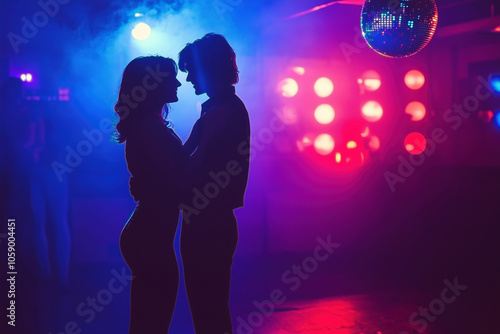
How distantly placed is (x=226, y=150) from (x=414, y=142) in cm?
685

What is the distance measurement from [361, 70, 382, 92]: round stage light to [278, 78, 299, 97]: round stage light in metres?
1.22

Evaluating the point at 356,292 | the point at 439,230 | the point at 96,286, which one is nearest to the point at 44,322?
the point at 96,286

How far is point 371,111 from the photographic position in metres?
8.35

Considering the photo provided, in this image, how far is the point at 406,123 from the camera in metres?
8.49

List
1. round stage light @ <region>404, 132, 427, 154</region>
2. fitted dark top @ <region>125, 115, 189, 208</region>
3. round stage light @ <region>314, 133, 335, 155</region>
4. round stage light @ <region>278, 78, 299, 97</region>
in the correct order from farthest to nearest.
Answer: round stage light @ <region>404, 132, 427, 154</region>, round stage light @ <region>314, 133, 335, 155</region>, round stage light @ <region>278, 78, 299, 97</region>, fitted dark top @ <region>125, 115, 189, 208</region>

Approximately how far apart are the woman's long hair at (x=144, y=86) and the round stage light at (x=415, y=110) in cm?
686

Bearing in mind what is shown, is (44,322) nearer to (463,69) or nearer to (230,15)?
(230,15)

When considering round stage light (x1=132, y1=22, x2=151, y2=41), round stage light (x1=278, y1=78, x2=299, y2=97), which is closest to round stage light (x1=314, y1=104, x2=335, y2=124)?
round stage light (x1=278, y1=78, x2=299, y2=97)

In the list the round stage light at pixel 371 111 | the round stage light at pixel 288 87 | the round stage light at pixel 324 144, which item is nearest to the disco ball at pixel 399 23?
the round stage light at pixel 288 87

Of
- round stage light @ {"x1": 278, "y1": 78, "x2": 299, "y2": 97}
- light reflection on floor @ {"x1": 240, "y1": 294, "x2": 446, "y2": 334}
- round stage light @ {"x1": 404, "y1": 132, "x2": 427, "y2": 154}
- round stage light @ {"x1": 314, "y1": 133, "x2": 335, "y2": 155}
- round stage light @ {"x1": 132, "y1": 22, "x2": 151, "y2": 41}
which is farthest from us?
round stage light @ {"x1": 404, "y1": 132, "x2": 427, "y2": 154}

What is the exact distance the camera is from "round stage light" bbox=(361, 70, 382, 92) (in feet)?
27.3

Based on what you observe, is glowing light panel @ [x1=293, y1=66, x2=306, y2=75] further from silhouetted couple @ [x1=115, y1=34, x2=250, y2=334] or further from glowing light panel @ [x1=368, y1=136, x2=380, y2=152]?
silhouetted couple @ [x1=115, y1=34, x2=250, y2=334]

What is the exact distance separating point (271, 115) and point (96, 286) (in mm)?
3768

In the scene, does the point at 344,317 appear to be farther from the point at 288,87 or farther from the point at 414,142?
the point at 414,142
